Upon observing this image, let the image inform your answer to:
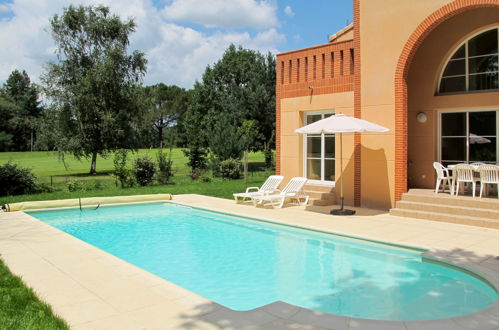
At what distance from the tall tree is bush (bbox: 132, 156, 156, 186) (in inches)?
1979

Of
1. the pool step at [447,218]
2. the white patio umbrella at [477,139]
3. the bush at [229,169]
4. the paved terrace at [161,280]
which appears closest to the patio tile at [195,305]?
the paved terrace at [161,280]

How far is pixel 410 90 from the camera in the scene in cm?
1251

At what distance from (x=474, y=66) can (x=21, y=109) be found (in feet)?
234

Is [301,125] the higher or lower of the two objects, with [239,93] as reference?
lower

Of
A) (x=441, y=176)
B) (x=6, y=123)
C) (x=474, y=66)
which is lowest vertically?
(x=441, y=176)

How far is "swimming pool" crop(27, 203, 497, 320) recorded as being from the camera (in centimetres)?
564

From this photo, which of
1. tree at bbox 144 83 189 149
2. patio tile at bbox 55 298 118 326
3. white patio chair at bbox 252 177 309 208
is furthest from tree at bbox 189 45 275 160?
tree at bbox 144 83 189 149

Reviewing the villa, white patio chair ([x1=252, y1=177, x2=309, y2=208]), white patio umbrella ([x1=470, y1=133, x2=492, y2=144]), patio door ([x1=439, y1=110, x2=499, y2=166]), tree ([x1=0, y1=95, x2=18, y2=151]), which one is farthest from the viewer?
→ tree ([x1=0, y1=95, x2=18, y2=151])

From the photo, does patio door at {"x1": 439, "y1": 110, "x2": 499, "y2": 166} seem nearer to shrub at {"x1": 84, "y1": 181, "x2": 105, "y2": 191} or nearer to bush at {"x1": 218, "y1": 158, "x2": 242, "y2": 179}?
bush at {"x1": 218, "y1": 158, "x2": 242, "y2": 179}

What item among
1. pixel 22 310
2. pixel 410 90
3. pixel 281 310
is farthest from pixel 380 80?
pixel 22 310

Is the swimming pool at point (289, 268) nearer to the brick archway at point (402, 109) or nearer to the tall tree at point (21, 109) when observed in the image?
the brick archway at point (402, 109)

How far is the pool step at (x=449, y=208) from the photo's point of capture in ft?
31.1

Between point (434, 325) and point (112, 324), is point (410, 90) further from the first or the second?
point (112, 324)

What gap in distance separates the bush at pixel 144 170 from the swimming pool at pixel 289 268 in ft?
22.0
